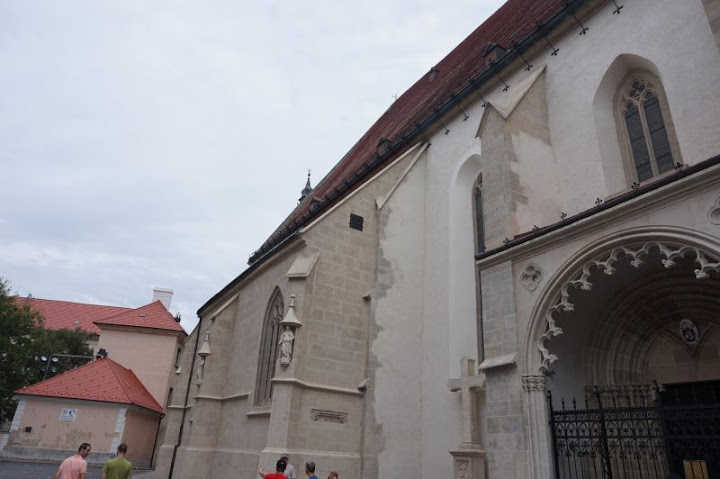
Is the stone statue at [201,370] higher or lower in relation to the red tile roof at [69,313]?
lower

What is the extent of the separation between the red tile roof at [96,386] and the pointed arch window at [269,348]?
1248 cm

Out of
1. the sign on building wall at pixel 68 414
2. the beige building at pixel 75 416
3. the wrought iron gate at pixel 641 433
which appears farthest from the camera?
the sign on building wall at pixel 68 414

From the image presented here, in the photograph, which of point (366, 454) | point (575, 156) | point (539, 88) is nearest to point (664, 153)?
point (575, 156)

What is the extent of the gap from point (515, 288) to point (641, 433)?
238 centimetres

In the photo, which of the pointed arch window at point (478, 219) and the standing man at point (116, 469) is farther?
the pointed arch window at point (478, 219)

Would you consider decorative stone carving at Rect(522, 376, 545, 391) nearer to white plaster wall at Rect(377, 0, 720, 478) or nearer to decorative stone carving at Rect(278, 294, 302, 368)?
white plaster wall at Rect(377, 0, 720, 478)

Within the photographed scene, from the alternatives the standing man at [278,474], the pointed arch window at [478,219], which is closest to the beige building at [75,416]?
the pointed arch window at [478,219]

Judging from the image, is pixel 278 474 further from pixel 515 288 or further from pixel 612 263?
pixel 612 263

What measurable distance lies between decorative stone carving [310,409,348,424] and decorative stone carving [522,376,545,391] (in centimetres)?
483

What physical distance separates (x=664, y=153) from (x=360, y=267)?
6.33 m

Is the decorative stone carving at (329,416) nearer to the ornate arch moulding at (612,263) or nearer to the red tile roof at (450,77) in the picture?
the ornate arch moulding at (612,263)

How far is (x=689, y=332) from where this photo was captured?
6.86m

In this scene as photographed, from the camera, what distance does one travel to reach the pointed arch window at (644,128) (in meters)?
7.61

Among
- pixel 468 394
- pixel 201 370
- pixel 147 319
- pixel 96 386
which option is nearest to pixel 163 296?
pixel 147 319
